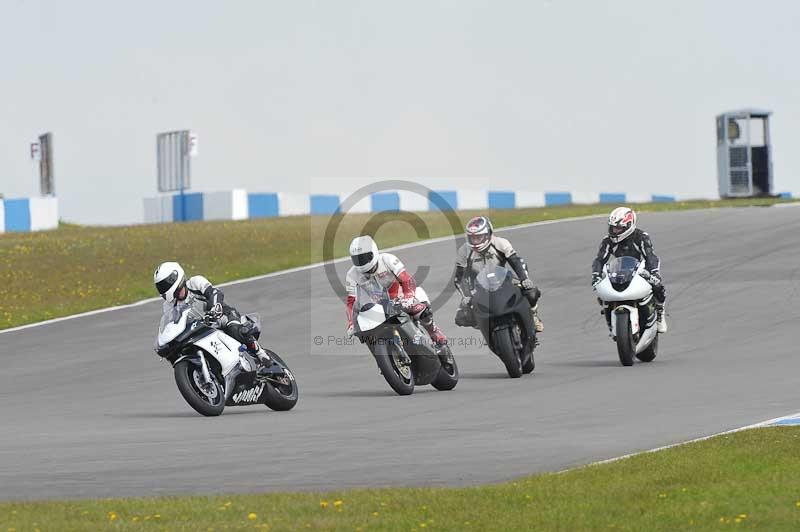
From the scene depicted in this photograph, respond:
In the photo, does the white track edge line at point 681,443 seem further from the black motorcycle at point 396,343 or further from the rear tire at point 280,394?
the rear tire at point 280,394

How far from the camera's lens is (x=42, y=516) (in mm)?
8789

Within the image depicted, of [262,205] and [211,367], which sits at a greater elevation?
[262,205]

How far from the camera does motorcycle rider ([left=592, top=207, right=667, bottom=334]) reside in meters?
18.3

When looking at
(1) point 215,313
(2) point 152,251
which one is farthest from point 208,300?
(2) point 152,251

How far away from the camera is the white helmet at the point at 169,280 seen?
14609mm

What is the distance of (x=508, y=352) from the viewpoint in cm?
1691

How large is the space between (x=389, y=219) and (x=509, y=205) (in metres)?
11.6

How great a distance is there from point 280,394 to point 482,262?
11.1 ft

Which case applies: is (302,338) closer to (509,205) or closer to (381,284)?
(381,284)

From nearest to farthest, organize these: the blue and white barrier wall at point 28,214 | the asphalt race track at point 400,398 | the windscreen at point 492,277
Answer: the asphalt race track at point 400,398 → the windscreen at point 492,277 → the blue and white barrier wall at point 28,214

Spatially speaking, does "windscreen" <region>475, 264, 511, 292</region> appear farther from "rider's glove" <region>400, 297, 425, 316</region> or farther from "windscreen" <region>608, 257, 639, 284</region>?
"windscreen" <region>608, 257, 639, 284</region>

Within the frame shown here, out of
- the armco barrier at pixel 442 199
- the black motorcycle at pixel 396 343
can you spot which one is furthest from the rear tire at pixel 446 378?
the armco barrier at pixel 442 199

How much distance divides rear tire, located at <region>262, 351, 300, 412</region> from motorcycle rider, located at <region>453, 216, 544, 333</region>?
2.57 meters

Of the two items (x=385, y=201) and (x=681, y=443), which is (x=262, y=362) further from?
(x=385, y=201)
